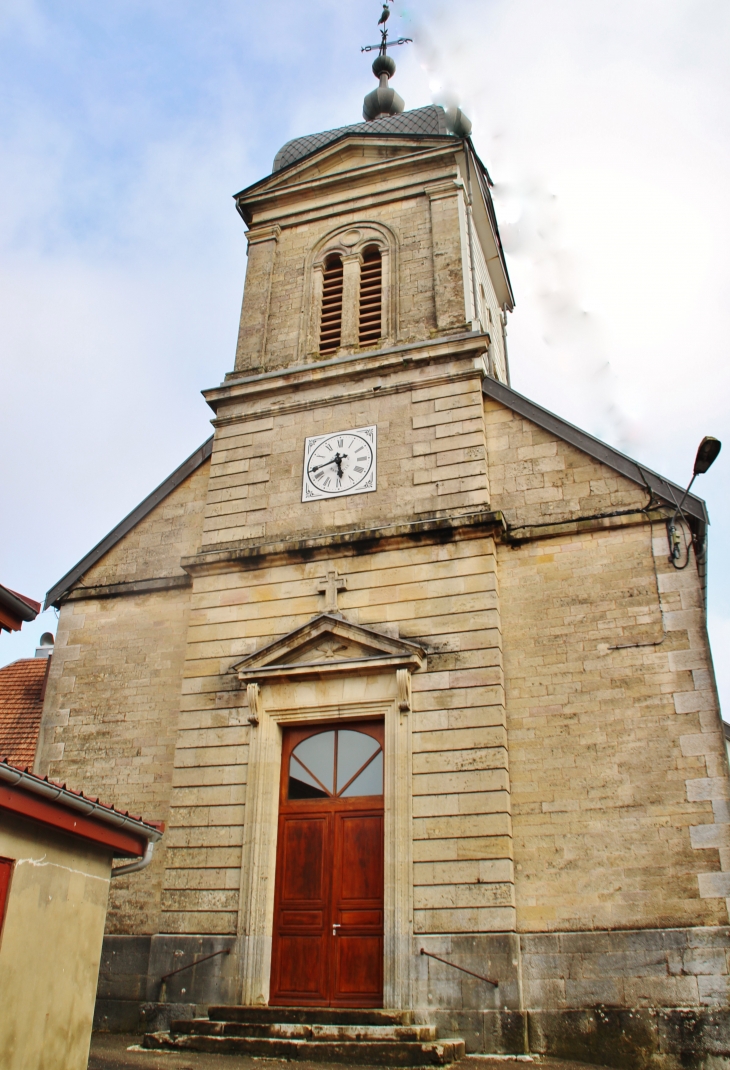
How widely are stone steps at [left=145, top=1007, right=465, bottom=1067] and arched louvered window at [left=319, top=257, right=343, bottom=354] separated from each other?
904cm

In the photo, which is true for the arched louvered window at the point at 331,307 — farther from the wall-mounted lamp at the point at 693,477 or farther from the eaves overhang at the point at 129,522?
the wall-mounted lamp at the point at 693,477

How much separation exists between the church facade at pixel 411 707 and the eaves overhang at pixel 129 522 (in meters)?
0.04

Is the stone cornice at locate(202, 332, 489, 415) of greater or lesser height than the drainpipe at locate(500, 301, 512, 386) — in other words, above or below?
below

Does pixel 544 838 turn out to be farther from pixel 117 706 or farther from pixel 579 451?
pixel 117 706

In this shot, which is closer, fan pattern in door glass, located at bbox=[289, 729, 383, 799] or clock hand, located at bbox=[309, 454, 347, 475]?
fan pattern in door glass, located at bbox=[289, 729, 383, 799]

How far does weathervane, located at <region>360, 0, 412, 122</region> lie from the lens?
19.3m

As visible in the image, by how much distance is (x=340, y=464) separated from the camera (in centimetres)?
1277

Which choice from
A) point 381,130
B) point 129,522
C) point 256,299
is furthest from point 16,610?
point 381,130

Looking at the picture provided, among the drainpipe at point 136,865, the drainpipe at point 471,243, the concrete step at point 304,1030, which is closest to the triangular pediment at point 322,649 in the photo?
the drainpipe at point 136,865

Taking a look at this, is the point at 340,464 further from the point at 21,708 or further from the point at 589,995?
the point at 589,995

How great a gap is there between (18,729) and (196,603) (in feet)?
14.1

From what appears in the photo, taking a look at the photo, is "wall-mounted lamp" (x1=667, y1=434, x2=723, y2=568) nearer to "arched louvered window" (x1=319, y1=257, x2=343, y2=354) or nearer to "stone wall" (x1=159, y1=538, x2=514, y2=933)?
"stone wall" (x1=159, y1=538, x2=514, y2=933)

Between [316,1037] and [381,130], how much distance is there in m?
13.7

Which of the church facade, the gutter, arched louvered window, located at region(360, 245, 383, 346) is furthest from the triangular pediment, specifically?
arched louvered window, located at region(360, 245, 383, 346)
